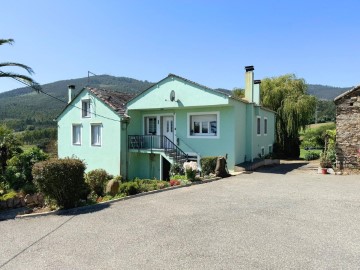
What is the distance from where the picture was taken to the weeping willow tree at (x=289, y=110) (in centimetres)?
2810

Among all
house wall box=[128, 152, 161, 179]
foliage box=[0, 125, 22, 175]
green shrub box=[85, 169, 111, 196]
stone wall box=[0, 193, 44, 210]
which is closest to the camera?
stone wall box=[0, 193, 44, 210]

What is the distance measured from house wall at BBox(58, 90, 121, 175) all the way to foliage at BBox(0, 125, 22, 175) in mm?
3746

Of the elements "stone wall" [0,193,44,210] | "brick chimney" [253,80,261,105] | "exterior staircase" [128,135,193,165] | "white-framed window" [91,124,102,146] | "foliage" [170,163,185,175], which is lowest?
"stone wall" [0,193,44,210]

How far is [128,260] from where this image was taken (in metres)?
5.39

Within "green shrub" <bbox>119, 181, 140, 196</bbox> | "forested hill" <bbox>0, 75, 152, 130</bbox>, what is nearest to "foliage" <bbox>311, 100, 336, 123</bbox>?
"forested hill" <bbox>0, 75, 152, 130</bbox>

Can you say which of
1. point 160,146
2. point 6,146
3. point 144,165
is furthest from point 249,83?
point 6,146

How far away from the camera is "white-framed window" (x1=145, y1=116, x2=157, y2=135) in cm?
2120

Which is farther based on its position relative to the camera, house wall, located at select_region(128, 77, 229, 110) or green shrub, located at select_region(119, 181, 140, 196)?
house wall, located at select_region(128, 77, 229, 110)

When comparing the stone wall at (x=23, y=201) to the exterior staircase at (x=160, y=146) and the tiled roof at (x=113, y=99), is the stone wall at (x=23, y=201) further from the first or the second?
the tiled roof at (x=113, y=99)

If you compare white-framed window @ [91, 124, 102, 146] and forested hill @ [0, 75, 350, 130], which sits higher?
forested hill @ [0, 75, 350, 130]

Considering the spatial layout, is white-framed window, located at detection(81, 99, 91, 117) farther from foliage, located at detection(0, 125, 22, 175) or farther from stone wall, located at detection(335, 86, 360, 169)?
stone wall, located at detection(335, 86, 360, 169)

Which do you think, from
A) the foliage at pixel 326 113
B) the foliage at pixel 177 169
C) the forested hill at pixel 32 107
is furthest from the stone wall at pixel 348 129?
the foliage at pixel 326 113

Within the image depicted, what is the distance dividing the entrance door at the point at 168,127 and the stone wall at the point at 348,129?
10.1 m

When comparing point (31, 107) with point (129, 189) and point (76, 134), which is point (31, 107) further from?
point (129, 189)
